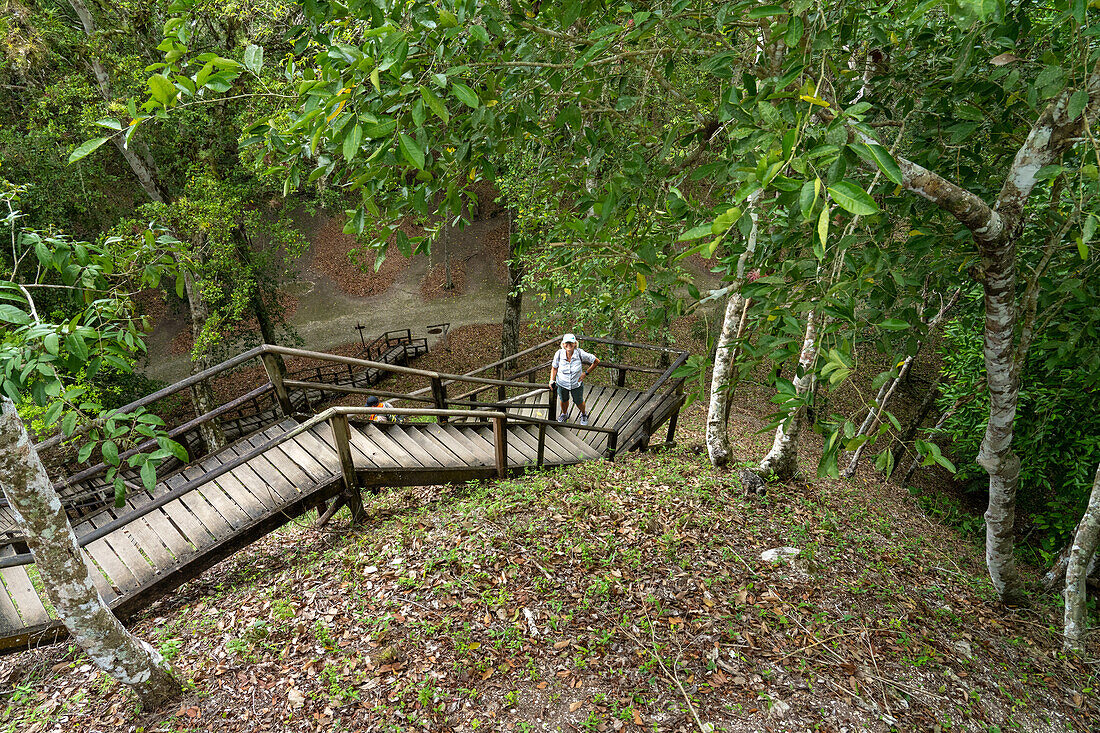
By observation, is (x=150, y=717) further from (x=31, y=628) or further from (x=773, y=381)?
(x=773, y=381)

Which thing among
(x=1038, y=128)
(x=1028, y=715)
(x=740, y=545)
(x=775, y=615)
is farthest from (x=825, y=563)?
(x=1038, y=128)

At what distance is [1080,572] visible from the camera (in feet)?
15.7

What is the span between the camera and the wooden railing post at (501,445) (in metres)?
6.52

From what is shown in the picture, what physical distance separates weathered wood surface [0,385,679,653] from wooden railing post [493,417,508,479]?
15mm

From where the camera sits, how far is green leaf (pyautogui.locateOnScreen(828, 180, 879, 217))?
1480mm

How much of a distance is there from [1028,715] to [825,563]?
170 cm

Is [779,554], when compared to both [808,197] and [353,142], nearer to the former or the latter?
[808,197]

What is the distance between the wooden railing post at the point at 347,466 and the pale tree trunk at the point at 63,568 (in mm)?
2296

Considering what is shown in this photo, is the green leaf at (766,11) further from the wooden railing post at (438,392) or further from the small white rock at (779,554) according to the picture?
the wooden railing post at (438,392)

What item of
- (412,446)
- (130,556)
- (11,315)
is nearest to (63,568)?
A: (11,315)

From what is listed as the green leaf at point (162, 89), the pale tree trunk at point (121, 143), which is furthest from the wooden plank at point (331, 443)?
the pale tree trunk at point (121, 143)

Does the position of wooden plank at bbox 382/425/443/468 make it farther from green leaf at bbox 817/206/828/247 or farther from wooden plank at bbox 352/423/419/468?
green leaf at bbox 817/206/828/247

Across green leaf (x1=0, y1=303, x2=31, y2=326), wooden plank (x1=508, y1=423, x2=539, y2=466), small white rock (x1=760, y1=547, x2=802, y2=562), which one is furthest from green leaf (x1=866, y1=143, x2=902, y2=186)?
wooden plank (x1=508, y1=423, x2=539, y2=466)

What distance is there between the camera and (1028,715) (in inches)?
159
